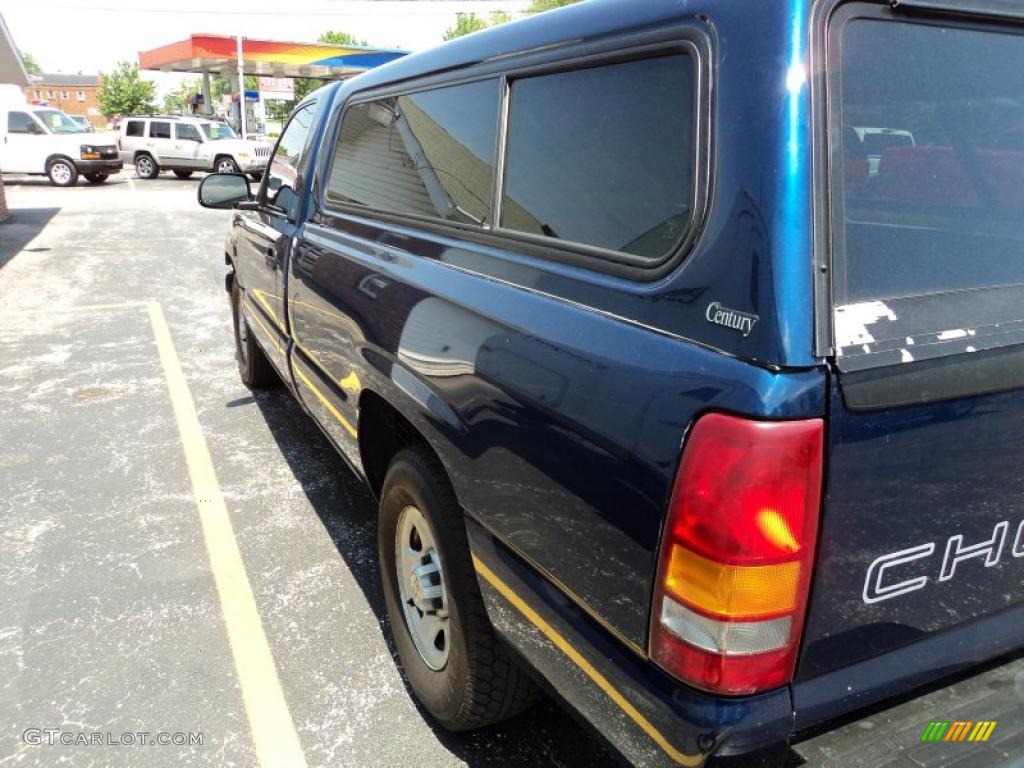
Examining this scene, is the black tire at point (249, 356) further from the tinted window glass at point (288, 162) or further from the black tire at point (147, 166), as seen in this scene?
the black tire at point (147, 166)

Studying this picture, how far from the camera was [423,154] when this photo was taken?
2.70 meters

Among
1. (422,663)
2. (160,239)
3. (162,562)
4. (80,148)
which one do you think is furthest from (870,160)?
(80,148)

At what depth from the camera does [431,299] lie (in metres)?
2.27

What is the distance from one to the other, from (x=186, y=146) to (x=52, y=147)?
4.07 m

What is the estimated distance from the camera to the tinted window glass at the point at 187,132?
24.3 metres

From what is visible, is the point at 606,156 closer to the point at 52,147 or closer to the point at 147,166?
the point at 52,147

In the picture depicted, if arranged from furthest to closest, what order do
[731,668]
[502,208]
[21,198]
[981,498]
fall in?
[21,198]
[502,208]
[981,498]
[731,668]

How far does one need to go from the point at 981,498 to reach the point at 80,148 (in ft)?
80.4

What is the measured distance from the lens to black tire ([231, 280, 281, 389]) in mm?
5484

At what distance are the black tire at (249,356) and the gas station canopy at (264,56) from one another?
30.7 metres

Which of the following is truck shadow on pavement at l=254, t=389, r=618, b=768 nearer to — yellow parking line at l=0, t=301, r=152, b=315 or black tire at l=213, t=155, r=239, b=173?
yellow parking line at l=0, t=301, r=152, b=315

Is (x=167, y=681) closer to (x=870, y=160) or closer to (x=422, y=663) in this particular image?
(x=422, y=663)

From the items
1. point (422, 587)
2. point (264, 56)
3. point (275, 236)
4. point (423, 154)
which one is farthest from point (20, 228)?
point (264, 56)

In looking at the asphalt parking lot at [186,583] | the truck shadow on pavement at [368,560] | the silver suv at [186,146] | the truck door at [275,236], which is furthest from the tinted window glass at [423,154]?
the silver suv at [186,146]
